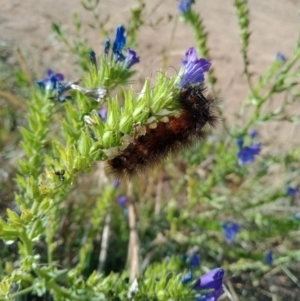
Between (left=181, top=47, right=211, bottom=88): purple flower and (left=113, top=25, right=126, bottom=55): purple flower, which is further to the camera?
(left=113, top=25, right=126, bottom=55): purple flower

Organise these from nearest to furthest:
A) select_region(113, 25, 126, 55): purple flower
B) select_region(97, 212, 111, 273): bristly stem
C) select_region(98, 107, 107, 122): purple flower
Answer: select_region(113, 25, 126, 55): purple flower
select_region(98, 107, 107, 122): purple flower
select_region(97, 212, 111, 273): bristly stem

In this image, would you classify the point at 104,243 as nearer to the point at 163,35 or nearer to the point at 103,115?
the point at 103,115

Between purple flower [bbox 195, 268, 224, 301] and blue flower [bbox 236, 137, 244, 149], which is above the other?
blue flower [bbox 236, 137, 244, 149]

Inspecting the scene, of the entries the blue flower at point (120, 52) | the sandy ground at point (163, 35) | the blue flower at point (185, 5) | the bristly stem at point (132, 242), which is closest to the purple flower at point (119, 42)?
the blue flower at point (120, 52)

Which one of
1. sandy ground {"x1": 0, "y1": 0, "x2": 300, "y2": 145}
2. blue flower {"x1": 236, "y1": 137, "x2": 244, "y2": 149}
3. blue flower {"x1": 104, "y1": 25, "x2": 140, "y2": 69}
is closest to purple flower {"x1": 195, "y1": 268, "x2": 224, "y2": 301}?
blue flower {"x1": 104, "y1": 25, "x2": 140, "y2": 69}

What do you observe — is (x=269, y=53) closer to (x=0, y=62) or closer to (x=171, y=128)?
(x=0, y=62)

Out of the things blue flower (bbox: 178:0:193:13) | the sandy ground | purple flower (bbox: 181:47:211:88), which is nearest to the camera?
purple flower (bbox: 181:47:211:88)

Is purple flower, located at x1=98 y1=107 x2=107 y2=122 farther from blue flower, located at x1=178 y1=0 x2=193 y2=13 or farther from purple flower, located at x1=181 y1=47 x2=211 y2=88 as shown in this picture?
blue flower, located at x1=178 y1=0 x2=193 y2=13

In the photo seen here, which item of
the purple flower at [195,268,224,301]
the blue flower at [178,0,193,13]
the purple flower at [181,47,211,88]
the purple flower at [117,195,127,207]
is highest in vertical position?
the blue flower at [178,0,193,13]
